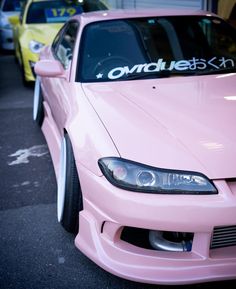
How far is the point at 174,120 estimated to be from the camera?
2582mm

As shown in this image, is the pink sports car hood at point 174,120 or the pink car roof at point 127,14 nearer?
the pink sports car hood at point 174,120

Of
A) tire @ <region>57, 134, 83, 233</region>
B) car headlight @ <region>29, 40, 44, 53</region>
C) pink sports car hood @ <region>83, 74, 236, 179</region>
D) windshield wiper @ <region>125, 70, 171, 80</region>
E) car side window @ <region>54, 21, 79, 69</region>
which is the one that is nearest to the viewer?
pink sports car hood @ <region>83, 74, 236, 179</region>

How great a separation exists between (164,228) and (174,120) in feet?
2.29

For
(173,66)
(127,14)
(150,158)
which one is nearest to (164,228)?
(150,158)

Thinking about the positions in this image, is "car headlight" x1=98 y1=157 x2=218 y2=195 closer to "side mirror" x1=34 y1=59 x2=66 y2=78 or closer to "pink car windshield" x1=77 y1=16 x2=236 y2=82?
"pink car windshield" x1=77 y1=16 x2=236 y2=82

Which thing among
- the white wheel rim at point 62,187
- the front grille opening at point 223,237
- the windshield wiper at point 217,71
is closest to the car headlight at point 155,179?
the front grille opening at point 223,237

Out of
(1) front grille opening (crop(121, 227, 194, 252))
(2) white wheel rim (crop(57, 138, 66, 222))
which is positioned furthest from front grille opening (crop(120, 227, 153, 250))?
(2) white wheel rim (crop(57, 138, 66, 222))

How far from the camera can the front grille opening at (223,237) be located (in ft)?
7.09

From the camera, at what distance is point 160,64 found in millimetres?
3391

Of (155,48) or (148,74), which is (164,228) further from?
(155,48)

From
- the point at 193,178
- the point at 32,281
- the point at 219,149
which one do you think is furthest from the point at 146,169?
the point at 32,281

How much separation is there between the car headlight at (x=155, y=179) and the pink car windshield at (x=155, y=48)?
1.20m

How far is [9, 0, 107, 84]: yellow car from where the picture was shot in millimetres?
6977

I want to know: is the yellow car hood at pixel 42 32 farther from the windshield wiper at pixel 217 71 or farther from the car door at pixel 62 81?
the windshield wiper at pixel 217 71
